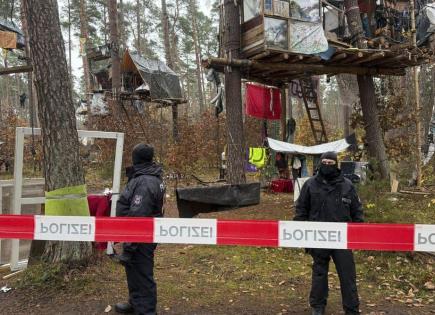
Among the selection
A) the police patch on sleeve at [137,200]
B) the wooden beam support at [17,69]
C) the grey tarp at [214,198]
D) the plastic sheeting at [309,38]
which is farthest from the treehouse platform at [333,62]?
the police patch on sleeve at [137,200]

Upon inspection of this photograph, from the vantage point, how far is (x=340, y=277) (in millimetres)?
4137

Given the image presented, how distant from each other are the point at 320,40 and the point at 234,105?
8.06 ft

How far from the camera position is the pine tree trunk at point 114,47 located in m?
16.0

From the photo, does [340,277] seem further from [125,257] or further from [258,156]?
[258,156]

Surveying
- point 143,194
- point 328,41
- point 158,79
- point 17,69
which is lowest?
point 143,194

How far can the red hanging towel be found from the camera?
43.5 feet

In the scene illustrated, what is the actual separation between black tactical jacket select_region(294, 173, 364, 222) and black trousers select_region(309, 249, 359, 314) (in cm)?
33

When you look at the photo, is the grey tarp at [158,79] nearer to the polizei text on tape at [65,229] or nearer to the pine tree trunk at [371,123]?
the pine tree trunk at [371,123]

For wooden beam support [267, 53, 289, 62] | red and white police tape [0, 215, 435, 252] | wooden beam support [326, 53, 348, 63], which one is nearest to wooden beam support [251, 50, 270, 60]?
wooden beam support [267, 53, 289, 62]

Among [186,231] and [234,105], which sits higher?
[234,105]

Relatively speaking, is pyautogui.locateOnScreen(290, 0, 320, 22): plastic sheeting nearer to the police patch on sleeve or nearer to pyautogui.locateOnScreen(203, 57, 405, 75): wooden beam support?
pyautogui.locateOnScreen(203, 57, 405, 75): wooden beam support

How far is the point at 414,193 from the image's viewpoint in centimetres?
1144

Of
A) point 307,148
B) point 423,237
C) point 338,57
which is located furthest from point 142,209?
point 307,148

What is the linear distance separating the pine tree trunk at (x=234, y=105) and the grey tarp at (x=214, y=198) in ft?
2.86
